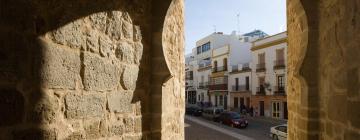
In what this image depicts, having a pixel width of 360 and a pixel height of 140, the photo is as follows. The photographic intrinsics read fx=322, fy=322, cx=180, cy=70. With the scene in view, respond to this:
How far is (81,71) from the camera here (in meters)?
2.72

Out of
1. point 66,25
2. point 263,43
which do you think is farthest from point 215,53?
point 66,25

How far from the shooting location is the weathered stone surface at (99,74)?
110 inches

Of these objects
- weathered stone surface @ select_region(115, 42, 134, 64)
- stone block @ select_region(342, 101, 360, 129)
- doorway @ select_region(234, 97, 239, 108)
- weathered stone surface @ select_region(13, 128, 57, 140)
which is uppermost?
weathered stone surface @ select_region(115, 42, 134, 64)

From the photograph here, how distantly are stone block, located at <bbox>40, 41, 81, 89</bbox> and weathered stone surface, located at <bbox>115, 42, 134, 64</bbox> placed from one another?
2.14 feet

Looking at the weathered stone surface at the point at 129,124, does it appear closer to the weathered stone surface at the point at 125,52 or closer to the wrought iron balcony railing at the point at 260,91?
the weathered stone surface at the point at 125,52

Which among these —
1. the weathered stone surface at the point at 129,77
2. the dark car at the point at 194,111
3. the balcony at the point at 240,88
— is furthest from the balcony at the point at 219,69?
the weathered stone surface at the point at 129,77

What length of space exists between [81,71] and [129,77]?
817 millimetres

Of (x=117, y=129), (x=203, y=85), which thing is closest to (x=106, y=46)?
(x=117, y=129)

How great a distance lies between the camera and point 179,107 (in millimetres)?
5086

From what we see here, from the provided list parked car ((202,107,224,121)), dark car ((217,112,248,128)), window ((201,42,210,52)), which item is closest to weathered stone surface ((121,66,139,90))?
dark car ((217,112,248,128))

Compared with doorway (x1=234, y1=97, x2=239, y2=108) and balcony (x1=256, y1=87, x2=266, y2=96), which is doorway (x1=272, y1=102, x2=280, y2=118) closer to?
balcony (x1=256, y1=87, x2=266, y2=96)

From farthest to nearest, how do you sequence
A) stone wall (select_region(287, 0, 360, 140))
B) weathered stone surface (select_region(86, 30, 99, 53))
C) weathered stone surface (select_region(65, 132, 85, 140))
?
weathered stone surface (select_region(86, 30, 99, 53))
stone wall (select_region(287, 0, 360, 140))
weathered stone surface (select_region(65, 132, 85, 140))

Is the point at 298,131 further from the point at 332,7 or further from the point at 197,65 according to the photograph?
the point at 197,65

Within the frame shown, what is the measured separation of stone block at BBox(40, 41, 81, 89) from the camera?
232cm
